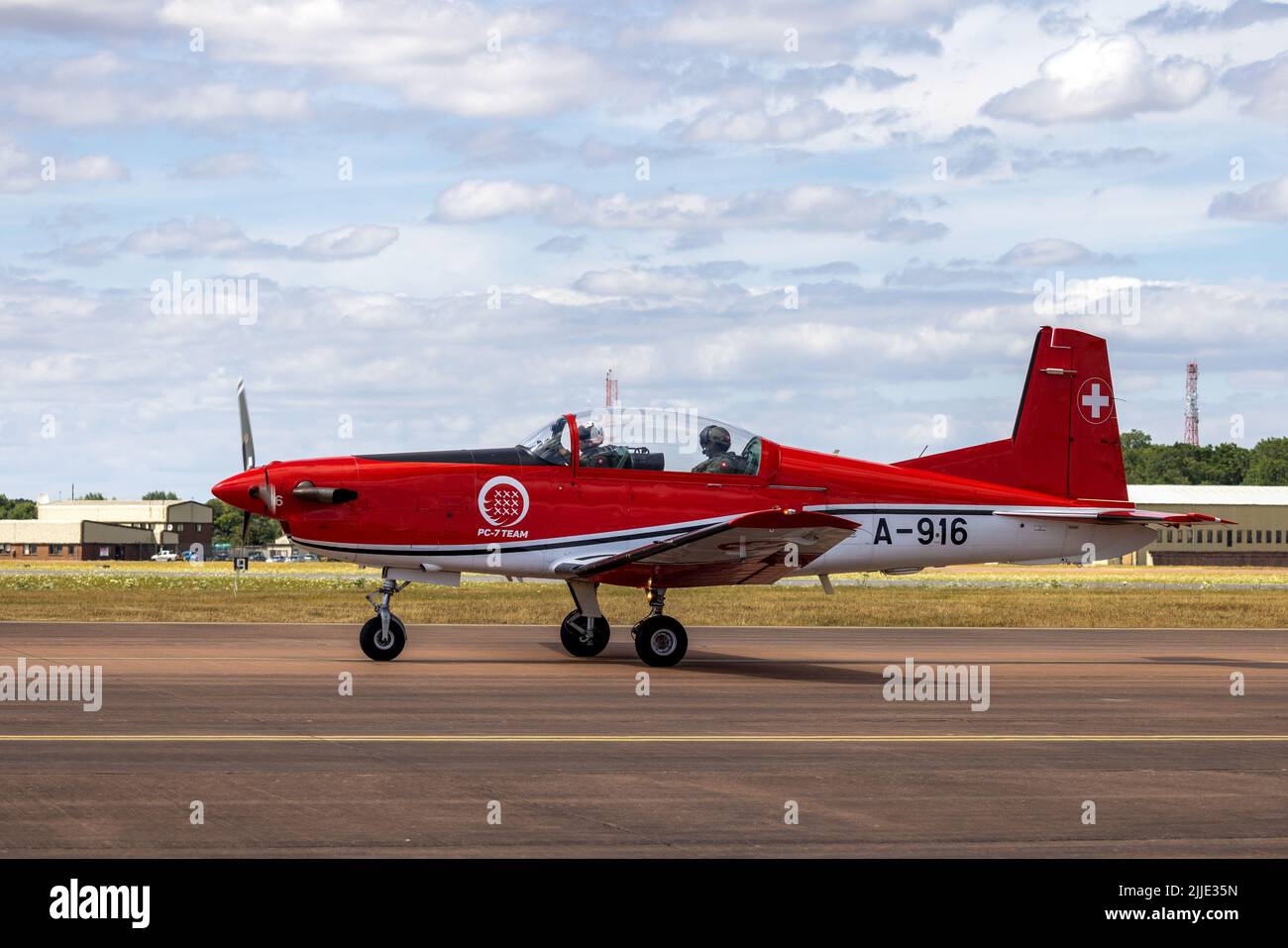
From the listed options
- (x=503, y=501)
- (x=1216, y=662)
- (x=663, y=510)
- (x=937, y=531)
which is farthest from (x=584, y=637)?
(x=1216, y=662)

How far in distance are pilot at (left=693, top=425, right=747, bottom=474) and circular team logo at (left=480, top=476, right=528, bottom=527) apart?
7.67ft

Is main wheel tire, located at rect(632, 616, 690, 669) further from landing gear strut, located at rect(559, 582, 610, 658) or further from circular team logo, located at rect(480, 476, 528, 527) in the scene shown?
circular team logo, located at rect(480, 476, 528, 527)

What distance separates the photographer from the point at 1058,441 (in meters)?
22.0

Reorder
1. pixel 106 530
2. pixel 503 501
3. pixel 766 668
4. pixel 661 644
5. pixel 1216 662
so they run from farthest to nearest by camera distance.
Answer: pixel 106 530
pixel 1216 662
pixel 766 668
pixel 661 644
pixel 503 501

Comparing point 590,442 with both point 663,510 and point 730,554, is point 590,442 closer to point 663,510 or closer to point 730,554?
point 663,510

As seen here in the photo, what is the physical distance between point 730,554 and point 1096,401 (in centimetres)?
666

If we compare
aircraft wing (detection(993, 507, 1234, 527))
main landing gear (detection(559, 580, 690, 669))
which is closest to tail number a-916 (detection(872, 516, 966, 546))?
aircraft wing (detection(993, 507, 1234, 527))

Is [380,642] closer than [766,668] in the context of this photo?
Yes

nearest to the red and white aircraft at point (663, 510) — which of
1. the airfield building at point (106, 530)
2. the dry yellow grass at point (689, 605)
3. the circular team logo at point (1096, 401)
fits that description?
the circular team logo at point (1096, 401)

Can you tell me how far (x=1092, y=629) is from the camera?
98.5 feet

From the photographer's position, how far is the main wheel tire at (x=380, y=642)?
63.9ft

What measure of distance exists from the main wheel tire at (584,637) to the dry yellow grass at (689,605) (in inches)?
285

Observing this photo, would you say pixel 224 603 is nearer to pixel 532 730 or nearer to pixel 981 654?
pixel 981 654

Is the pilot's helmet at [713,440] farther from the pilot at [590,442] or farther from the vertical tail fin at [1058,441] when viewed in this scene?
the vertical tail fin at [1058,441]
